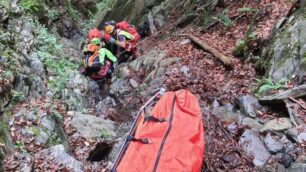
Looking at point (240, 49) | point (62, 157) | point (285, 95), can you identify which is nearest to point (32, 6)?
point (240, 49)

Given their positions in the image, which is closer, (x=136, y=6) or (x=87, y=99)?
(x=87, y=99)

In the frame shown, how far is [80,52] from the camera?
14.0 meters

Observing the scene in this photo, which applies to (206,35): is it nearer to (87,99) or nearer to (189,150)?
(87,99)

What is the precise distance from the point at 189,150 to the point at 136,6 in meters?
11.5

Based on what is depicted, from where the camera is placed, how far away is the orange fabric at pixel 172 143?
461 centimetres

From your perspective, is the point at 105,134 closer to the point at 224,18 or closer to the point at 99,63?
the point at 99,63

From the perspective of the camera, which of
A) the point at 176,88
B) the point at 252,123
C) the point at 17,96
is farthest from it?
the point at 176,88

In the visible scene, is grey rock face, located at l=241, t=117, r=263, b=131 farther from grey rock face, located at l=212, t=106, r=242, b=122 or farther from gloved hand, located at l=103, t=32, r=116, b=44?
gloved hand, located at l=103, t=32, r=116, b=44

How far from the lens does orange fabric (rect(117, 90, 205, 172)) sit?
4605 mm

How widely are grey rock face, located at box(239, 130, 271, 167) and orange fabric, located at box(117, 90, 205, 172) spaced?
2.72ft

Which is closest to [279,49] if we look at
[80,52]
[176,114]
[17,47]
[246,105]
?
[246,105]

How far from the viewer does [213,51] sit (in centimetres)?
894

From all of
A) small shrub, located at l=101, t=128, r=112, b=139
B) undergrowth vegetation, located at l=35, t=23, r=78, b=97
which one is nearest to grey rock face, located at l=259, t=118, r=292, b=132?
small shrub, located at l=101, t=128, r=112, b=139

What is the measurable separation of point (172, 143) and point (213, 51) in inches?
178
